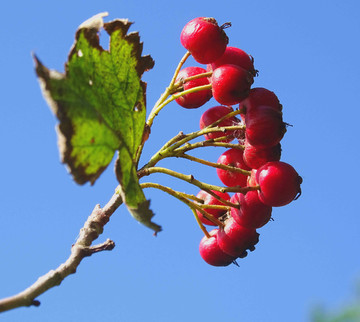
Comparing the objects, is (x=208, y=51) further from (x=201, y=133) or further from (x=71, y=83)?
(x=71, y=83)

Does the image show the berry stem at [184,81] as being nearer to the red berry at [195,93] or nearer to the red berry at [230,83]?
the red berry at [195,93]

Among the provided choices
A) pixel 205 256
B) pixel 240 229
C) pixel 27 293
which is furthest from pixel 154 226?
pixel 205 256

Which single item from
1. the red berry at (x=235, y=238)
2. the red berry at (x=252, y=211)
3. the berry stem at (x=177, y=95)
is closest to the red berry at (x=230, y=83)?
the berry stem at (x=177, y=95)

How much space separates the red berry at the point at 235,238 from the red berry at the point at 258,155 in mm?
286

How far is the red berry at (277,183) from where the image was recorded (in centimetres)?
237

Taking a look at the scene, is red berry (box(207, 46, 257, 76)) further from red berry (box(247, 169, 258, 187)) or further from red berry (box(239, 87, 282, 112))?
red berry (box(247, 169, 258, 187))

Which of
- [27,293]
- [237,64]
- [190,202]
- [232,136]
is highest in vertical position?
[237,64]

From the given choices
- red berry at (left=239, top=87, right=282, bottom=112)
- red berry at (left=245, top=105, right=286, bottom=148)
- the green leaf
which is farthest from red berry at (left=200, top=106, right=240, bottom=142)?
the green leaf

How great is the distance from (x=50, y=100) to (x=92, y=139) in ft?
0.72

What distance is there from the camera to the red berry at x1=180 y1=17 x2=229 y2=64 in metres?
2.58

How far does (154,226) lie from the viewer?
2.04 m

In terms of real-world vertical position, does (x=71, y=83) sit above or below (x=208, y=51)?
below

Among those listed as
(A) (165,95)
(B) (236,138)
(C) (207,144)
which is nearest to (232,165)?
(B) (236,138)

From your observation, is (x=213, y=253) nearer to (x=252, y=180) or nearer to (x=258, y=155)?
(x=252, y=180)
